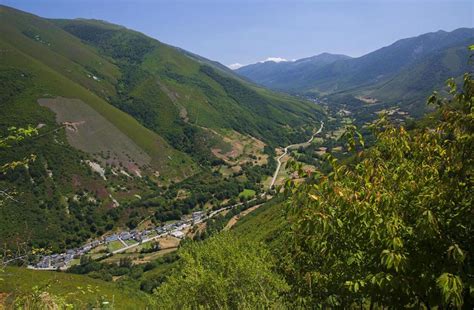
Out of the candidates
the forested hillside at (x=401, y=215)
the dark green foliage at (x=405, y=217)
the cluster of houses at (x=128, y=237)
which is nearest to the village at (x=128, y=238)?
the cluster of houses at (x=128, y=237)

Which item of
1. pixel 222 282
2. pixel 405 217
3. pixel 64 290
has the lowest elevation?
pixel 64 290

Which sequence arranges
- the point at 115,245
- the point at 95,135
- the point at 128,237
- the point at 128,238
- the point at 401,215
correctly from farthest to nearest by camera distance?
1. the point at 95,135
2. the point at 128,237
3. the point at 128,238
4. the point at 115,245
5. the point at 401,215

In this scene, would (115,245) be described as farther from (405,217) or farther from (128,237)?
(405,217)

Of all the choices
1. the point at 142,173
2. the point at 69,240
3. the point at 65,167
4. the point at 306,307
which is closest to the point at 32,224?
the point at 69,240

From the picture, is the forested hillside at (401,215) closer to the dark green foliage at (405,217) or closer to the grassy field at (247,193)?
the dark green foliage at (405,217)

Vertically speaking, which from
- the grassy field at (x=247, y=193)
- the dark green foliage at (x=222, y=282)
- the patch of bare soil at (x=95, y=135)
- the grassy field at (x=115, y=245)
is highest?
the dark green foliage at (x=222, y=282)

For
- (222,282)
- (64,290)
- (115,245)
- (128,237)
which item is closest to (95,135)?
(128,237)
